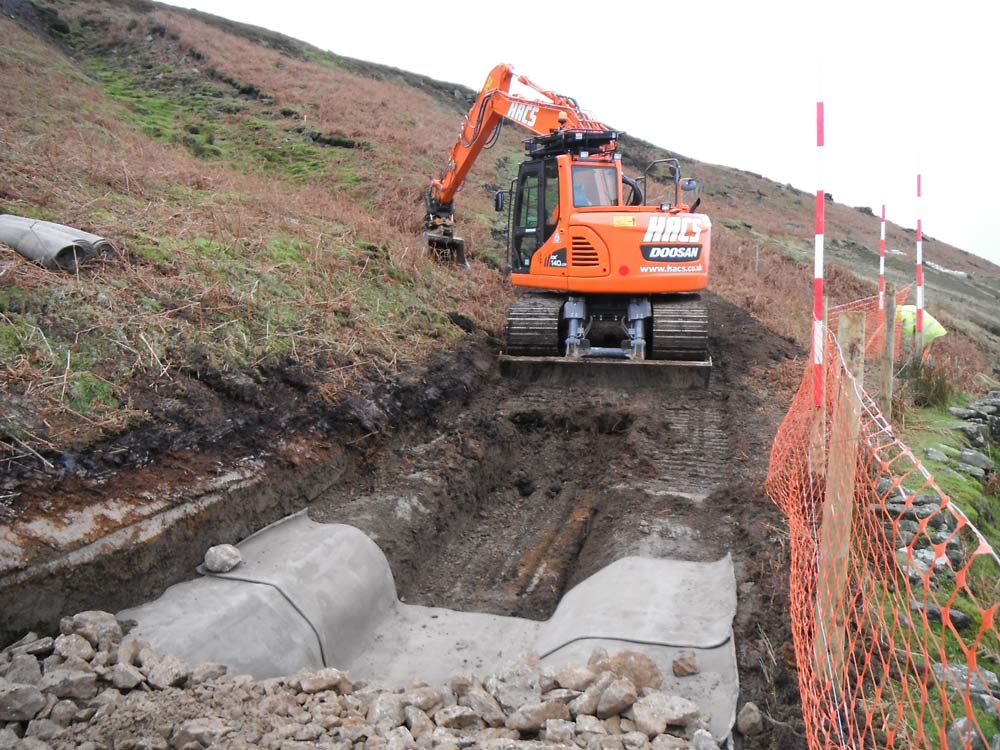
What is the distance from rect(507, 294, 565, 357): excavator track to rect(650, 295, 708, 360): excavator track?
1174 mm

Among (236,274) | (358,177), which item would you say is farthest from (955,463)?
(358,177)

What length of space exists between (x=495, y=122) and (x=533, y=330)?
125 inches

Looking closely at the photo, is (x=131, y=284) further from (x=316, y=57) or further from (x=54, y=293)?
(x=316, y=57)

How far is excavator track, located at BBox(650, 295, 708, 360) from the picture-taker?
8742 millimetres

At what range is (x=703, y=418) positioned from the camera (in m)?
7.80

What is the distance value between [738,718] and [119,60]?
25.3 metres

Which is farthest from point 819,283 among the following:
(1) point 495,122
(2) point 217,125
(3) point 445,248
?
(2) point 217,125

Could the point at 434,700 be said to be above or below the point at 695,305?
below

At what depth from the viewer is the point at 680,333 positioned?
8766mm

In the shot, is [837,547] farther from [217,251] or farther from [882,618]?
[217,251]

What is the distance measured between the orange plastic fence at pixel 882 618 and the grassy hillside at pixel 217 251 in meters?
3.73

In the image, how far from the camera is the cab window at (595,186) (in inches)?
362

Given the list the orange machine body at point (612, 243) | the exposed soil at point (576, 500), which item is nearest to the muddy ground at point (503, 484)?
the exposed soil at point (576, 500)

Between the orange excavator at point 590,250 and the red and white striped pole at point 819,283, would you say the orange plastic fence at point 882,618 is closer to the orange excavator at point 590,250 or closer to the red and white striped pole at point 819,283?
the red and white striped pole at point 819,283
